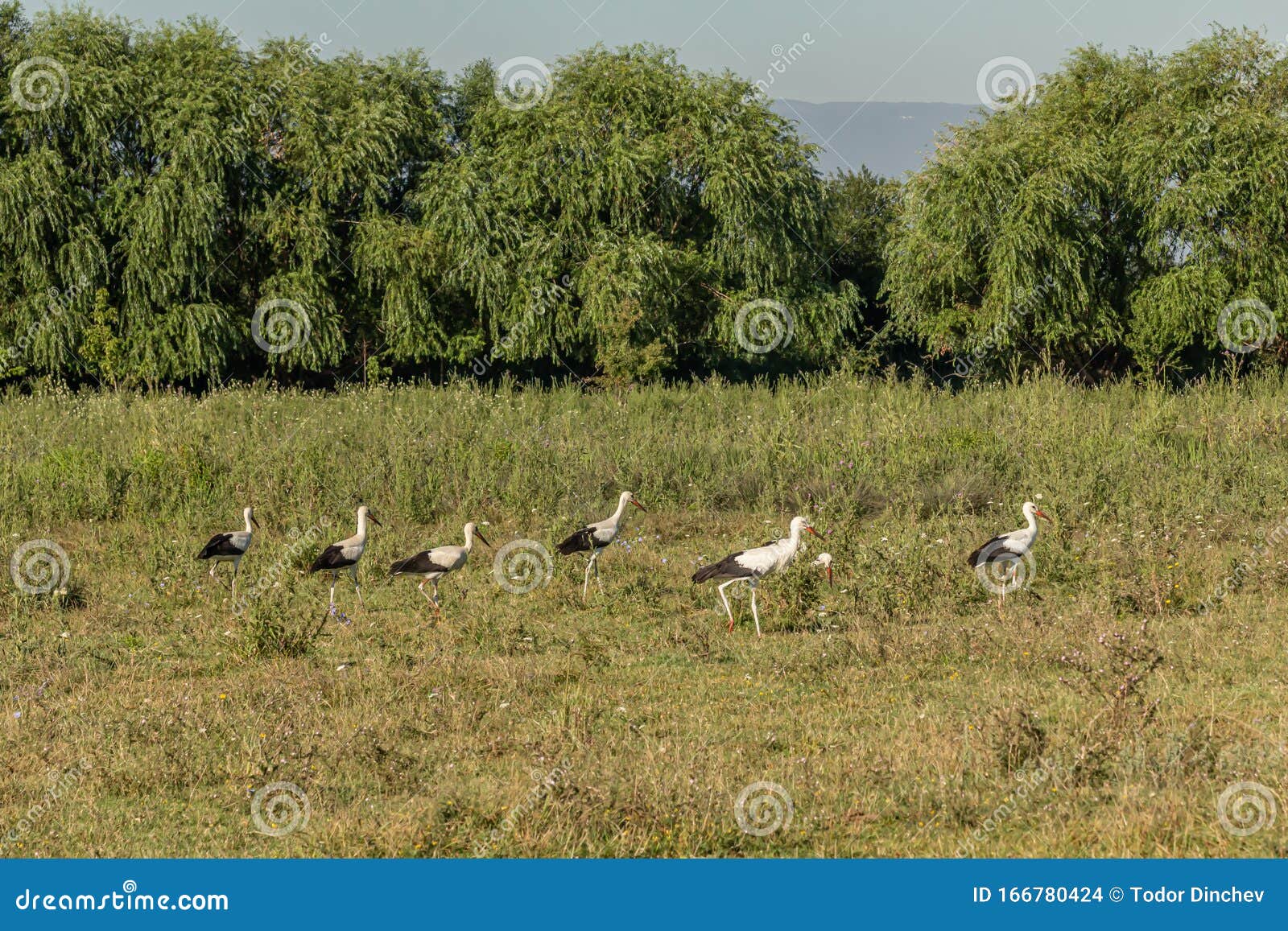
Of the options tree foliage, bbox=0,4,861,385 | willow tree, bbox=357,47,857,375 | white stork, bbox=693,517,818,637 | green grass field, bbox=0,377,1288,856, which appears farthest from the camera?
willow tree, bbox=357,47,857,375

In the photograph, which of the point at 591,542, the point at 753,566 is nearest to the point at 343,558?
the point at 591,542

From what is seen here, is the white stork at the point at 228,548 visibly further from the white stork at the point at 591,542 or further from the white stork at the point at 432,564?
the white stork at the point at 591,542

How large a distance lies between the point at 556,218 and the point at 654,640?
72.4 ft

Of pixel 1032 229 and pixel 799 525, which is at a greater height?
pixel 1032 229

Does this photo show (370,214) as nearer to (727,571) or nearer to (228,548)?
(228,548)

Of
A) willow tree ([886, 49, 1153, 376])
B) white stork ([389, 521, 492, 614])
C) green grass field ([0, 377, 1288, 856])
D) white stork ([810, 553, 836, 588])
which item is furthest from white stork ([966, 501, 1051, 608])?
willow tree ([886, 49, 1153, 376])

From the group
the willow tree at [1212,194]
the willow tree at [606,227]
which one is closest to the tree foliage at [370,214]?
the willow tree at [606,227]

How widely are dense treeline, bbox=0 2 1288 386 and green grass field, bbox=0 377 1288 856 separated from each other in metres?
8.86

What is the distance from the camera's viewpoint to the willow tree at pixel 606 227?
96.7ft

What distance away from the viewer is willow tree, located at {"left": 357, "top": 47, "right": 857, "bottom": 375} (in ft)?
96.7

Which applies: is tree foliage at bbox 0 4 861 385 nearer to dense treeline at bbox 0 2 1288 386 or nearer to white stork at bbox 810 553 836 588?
dense treeline at bbox 0 2 1288 386

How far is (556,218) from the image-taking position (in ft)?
103

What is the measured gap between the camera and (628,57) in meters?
32.9

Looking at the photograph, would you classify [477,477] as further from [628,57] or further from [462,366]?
[628,57]
